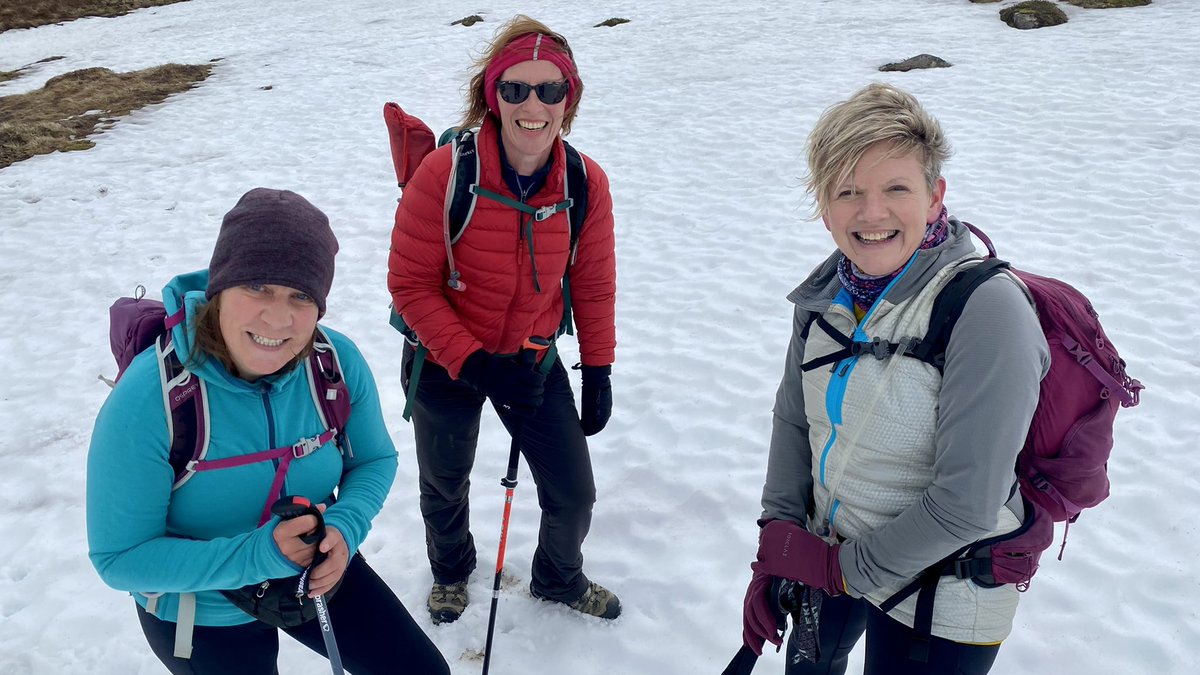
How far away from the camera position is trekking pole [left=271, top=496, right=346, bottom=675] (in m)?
2.17

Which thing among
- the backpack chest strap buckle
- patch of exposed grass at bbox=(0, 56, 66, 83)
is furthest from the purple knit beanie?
patch of exposed grass at bbox=(0, 56, 66, 83)

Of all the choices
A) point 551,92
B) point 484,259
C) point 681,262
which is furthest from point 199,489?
point 681,262

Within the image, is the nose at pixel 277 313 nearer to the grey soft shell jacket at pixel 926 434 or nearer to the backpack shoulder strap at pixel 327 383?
the backpack shoulder strap at pixel 327 383

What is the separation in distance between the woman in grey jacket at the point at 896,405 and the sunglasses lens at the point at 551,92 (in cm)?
123

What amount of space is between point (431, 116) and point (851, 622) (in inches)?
487

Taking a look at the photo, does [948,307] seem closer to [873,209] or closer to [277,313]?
[873,209]

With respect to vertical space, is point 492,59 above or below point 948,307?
above

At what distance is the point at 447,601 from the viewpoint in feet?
12.8

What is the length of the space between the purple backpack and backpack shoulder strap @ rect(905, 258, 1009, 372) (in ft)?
6.04

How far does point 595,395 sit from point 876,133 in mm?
1943

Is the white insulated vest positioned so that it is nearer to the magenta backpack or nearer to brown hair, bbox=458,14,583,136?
the magenta backpack

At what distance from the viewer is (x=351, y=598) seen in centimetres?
268

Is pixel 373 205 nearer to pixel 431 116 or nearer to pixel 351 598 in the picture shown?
pixel 431 116

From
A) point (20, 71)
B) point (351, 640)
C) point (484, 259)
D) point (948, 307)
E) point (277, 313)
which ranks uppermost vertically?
point (20, 71)
